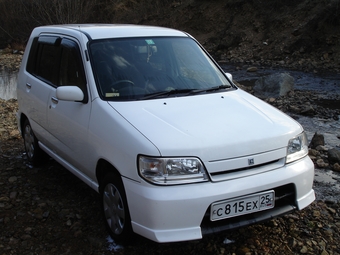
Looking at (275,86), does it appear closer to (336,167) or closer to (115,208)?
(336,167)

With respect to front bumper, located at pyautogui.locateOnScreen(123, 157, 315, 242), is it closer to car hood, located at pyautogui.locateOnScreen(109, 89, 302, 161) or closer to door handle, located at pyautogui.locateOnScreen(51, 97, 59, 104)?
car hood, located at pyautogui.locateOnScreen(109, 89, 302, 161)

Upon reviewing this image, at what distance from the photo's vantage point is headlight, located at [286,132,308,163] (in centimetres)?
352

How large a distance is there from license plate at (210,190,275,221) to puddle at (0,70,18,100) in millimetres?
10484

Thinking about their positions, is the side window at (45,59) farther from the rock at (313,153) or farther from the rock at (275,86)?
the rock at (275,86)

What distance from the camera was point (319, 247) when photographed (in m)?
3.68

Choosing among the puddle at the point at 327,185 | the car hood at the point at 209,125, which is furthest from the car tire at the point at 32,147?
the puddle at the point at 327,185

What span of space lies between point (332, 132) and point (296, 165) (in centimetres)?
470

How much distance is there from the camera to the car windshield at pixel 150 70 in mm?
4016

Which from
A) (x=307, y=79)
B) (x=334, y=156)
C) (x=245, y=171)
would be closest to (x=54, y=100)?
(x=245, y=171)

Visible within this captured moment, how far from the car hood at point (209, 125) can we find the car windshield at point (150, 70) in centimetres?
20

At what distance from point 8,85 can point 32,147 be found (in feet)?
35.3

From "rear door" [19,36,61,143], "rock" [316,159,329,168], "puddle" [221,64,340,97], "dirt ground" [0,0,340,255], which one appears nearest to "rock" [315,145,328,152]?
"rock" [316,159,329,168]

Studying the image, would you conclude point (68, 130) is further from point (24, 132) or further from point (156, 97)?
point (24, 132)

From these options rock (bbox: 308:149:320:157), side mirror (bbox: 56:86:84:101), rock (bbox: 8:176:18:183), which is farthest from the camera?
rock (bbox: 308:149:320:157)
